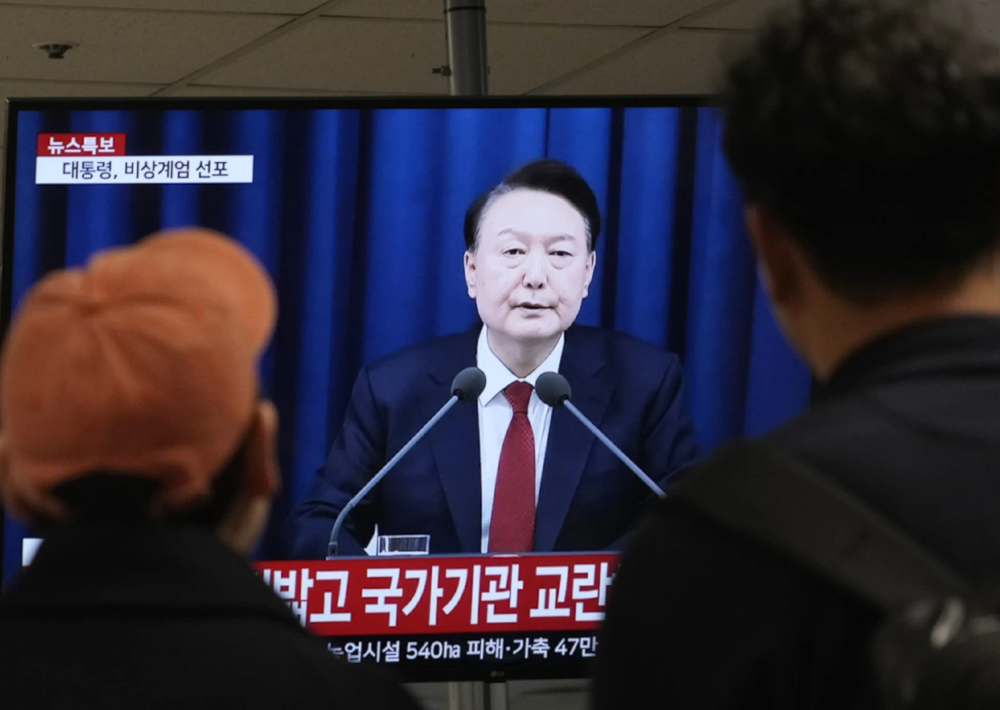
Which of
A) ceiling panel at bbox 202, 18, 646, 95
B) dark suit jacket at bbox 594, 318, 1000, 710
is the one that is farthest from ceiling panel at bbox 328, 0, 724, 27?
dark suit jacket at bbox 594, 318, 1000, 710

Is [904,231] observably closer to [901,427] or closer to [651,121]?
[901,427]

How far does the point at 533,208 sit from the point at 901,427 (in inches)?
56.7

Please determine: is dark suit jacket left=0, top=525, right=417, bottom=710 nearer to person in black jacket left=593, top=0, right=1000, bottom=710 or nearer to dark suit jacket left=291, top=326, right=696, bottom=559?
person in black jacket left=593, top=0, right=1000, bottom=710

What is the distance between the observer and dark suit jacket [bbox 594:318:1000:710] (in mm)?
731

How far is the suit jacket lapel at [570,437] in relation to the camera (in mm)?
2135

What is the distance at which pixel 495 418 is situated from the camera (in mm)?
2156

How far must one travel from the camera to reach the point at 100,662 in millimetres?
874

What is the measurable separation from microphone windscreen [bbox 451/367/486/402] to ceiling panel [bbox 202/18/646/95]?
198cm

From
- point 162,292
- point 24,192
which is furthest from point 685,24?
point 162,292

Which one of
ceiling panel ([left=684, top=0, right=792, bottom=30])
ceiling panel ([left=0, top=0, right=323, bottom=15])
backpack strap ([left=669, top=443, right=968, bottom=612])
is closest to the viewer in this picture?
backpack strap ([left=669, top=443, right=968, bottom=612])

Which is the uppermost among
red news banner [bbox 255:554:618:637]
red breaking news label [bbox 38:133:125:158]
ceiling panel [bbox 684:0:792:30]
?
ceiling panel [bbox 684:0:792:30]

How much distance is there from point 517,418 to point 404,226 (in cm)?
31

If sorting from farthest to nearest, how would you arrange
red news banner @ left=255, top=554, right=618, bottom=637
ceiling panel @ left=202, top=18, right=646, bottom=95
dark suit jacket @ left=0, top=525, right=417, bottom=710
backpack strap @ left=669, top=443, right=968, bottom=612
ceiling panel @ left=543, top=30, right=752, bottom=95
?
ceiling panel @ left=543, top=30, right=752, bottom=95 → ceiling panel @ left=202, top=18, right=646, bottom=95 → red news banner @ left=255, top=554, right=618, bottom=637 → dark suit jacket @ left=0, top=525, right=417, bottom=710 → backpack strap @ left=669, top=443, right=968, bottom=612

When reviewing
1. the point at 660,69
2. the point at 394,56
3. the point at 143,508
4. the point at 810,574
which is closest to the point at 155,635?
the point at 143,508
